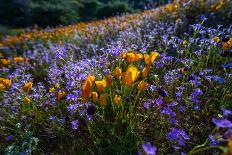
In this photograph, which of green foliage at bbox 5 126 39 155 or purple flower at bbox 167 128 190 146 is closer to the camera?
purple flower at bbox 167 128 190 146

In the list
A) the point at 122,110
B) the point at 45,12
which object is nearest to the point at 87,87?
the point at 122,110

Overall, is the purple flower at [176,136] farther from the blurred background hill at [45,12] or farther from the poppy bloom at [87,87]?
the blurred background hill at [45,12]

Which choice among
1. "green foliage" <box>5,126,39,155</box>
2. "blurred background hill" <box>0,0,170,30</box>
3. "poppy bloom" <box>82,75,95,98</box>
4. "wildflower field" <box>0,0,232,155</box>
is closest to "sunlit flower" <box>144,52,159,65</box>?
"wildflower field" <box>0,0,232,155</box>

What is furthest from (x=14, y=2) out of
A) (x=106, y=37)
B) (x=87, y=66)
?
(x=87, y=66)

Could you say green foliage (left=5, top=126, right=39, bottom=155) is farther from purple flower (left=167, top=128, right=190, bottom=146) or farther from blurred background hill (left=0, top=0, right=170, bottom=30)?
blurred background hill (left=0, top=0, right=170, bottom=30)

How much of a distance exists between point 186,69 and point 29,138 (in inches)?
50.0

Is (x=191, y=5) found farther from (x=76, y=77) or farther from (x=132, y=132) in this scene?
(x=132, y=132)

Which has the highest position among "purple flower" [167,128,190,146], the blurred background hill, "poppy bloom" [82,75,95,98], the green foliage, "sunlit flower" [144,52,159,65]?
"sunlit flower" [144,52,159,65]

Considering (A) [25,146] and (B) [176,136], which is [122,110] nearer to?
(B) [176,136]

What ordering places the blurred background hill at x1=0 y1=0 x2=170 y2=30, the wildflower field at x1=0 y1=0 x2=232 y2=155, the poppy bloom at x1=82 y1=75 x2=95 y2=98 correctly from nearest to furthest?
the poppy bloom at x1=82 y1=75 x2=95 y2=98, the wildflower field at x1=0 y1=0 x2=232 y2=155, the blurred background hill at x1=0 y1=0 x2=170 y2=30

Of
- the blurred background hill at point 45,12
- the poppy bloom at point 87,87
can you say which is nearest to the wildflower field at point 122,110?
the poppy bloom at point 87,87

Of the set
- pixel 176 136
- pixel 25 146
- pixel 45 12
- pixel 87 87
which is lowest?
pixel 45 12

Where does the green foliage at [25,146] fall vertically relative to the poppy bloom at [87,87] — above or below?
below

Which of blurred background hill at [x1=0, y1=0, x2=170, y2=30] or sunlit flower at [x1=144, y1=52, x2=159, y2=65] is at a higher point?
sunlit flower at [x1=144, y1=52, x2=159, y2=65]
